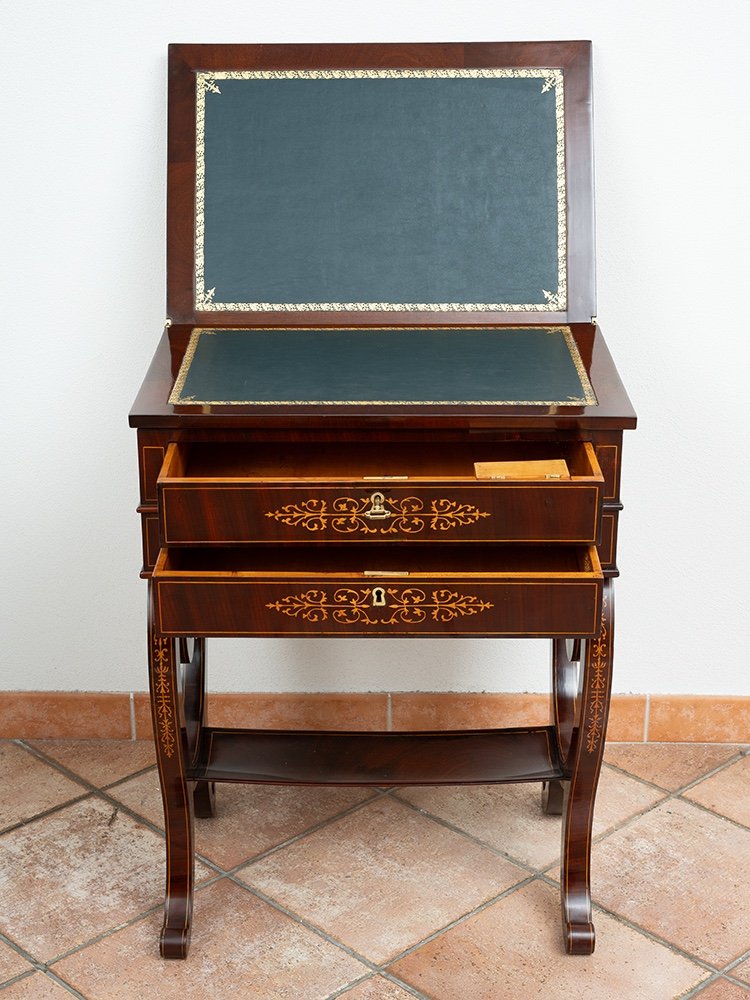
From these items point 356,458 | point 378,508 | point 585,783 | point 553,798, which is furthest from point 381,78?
point 553,798

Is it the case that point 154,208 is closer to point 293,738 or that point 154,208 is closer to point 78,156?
point 78,156

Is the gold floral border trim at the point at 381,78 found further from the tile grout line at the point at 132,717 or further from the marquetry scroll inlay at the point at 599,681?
the tile grout line at the point at 132,717

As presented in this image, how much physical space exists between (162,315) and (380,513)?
868 millimetres

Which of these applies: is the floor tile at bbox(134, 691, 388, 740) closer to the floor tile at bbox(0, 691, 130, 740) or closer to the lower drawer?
the floor tile at bbox(0, 691, 130, 740)

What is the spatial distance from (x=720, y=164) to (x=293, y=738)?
52.5 inches

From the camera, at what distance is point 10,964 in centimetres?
220

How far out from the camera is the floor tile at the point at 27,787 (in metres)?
2.65

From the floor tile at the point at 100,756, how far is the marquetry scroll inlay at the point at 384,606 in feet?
3.37

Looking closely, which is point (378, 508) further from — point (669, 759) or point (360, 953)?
point (669, 759)

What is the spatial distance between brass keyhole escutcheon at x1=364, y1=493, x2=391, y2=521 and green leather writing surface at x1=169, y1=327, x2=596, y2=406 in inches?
6.3

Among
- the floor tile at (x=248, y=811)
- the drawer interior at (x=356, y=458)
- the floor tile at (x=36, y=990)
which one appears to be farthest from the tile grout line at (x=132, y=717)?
the drawer interior at (x=356, y=458)

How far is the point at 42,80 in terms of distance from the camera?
96.3 inches

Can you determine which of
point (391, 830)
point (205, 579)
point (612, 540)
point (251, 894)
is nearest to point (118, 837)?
point (251, 894)

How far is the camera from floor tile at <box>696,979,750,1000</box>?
2125mm
